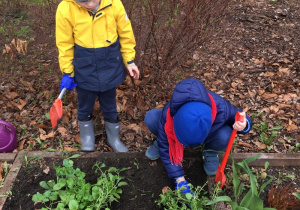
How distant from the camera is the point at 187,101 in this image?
1.60 m

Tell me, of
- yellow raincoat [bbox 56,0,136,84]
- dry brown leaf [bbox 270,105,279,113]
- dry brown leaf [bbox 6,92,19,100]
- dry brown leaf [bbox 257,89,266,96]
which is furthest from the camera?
dry brown leaf [bbox 257,89,266,96]

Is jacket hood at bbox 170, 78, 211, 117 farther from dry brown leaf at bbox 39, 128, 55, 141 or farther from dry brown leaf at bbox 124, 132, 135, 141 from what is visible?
dry brown leaf at bbox 39, 128, 55, 141

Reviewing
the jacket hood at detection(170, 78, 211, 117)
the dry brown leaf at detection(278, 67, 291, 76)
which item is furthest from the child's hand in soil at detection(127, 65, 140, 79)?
the dry brown leaf at detection(278, 67, 291, 76)

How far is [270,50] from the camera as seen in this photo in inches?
148

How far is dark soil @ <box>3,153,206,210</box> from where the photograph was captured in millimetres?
2043

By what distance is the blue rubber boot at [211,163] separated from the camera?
2129mm

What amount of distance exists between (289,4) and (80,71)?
432 cm

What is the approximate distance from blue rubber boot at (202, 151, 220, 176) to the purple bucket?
1.71 meters

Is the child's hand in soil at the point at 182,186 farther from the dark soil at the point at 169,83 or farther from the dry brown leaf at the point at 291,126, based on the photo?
the dry brown leaf at the point at 291,126

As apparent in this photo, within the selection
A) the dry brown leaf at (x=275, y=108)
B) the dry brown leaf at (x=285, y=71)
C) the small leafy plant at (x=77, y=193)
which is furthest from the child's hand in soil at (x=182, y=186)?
the dry brown leaf at (x=285, y=71)

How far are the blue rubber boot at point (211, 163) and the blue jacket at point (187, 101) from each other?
0.29m

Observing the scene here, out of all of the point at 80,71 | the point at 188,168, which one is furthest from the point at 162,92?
the point at 80,71

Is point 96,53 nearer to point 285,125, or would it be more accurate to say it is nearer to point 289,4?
point 285,125

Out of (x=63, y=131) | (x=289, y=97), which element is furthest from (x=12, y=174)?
(x=289, y=97)
